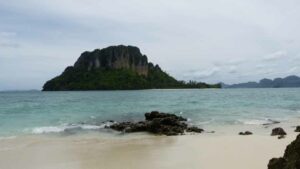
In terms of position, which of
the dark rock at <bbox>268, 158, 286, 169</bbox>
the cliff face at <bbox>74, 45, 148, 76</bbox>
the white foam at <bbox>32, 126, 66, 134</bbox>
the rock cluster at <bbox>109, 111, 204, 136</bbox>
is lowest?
the white foam at <bbox>32, 126, 66, 134</bbox>

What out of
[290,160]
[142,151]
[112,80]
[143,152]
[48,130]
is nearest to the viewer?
[290,160]

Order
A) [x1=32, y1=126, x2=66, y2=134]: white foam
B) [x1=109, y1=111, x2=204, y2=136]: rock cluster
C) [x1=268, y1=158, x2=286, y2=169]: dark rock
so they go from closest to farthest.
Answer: [x1=268, y1=158, x2=286, y2=169]: dark rock, [x1=109, y1=111, x2=204, y2=136]: rock cluster, [x1=32, y1=126, x2=66, y2=134]: white foam

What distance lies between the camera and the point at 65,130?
26.5 meters

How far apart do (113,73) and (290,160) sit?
163 metres

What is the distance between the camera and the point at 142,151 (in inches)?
669

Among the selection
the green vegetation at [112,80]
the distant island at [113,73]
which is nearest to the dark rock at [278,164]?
the green vegetation at [112,80]

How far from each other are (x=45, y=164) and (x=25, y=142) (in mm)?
6857

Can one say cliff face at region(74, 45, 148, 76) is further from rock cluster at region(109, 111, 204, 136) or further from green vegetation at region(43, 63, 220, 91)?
rock cluster at region(109, 111, 204, 136)

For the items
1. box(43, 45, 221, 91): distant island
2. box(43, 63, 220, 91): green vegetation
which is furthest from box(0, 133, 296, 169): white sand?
box(43, 45, 221, 91): distant island

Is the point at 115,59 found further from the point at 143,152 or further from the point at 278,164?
the point at 278,164

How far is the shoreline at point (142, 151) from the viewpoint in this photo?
14.0 m

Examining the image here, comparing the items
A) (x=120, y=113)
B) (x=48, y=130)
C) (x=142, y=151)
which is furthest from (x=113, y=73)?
(x=142, y=151)

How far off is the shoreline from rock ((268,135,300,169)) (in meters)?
3.71

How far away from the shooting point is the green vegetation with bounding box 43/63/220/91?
163250 mm
